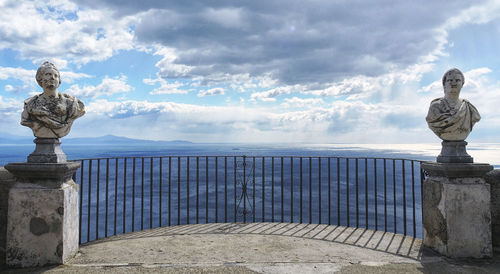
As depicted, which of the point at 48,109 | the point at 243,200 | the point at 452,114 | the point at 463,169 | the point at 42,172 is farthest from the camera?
the point at 243,200

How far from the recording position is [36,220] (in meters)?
3.76

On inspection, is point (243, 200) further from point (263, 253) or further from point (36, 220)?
point (36, 220)

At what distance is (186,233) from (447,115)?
446 centimetres

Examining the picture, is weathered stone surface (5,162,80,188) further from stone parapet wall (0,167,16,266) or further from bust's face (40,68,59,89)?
bust's face (40,68,59,89)

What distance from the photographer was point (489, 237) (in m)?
4.05

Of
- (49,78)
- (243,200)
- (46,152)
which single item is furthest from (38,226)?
(243,200)

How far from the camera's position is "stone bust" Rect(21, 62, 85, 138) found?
3865mm

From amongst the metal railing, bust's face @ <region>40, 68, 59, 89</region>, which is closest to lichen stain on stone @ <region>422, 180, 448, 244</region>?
the metal railing

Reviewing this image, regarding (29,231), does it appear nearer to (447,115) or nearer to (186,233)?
(186,233)

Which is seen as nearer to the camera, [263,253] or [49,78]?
[49,78]

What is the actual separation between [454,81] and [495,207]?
1872 mm

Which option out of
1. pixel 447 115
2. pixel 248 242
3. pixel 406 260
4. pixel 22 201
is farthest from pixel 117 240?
pixel 447 115

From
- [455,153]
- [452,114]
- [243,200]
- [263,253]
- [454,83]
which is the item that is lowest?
[243,200]

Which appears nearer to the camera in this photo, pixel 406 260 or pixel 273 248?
pixel 406 260
